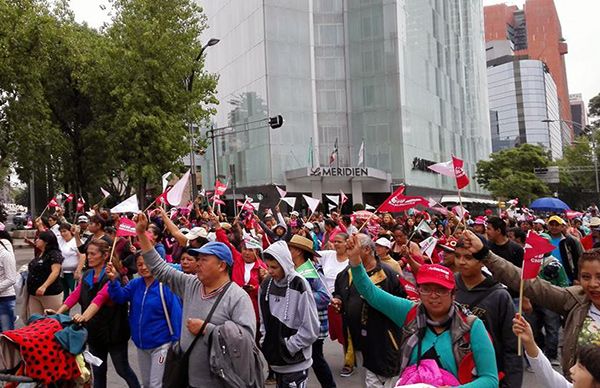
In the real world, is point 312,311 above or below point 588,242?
below

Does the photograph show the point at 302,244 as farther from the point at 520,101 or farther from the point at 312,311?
the point at 520,101

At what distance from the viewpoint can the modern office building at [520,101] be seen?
127000mm

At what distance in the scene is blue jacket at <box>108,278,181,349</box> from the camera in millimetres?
4848

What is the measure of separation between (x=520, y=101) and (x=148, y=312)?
447 ft

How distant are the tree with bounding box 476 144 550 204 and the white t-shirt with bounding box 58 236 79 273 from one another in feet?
152

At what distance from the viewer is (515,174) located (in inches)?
2032

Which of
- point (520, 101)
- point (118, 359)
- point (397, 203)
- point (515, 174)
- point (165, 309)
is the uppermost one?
point (520, 101)

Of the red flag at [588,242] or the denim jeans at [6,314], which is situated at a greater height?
the red flag at [588,242]

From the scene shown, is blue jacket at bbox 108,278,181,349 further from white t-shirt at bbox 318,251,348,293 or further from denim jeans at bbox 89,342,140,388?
white t-shirt at bbox 318,251,348,293

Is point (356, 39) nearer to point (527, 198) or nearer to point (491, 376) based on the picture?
point (527, 198)

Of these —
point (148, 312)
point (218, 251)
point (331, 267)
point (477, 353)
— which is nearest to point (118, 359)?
point (148, 312)

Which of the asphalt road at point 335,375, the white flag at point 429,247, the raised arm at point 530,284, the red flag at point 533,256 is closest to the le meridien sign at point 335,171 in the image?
the asphalt road at point 335,375

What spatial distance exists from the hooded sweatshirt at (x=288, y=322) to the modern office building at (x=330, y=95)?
104 feet

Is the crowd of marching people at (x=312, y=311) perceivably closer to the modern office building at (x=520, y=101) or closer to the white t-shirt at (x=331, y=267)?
the white t-shirt at (x=331, y=267)
